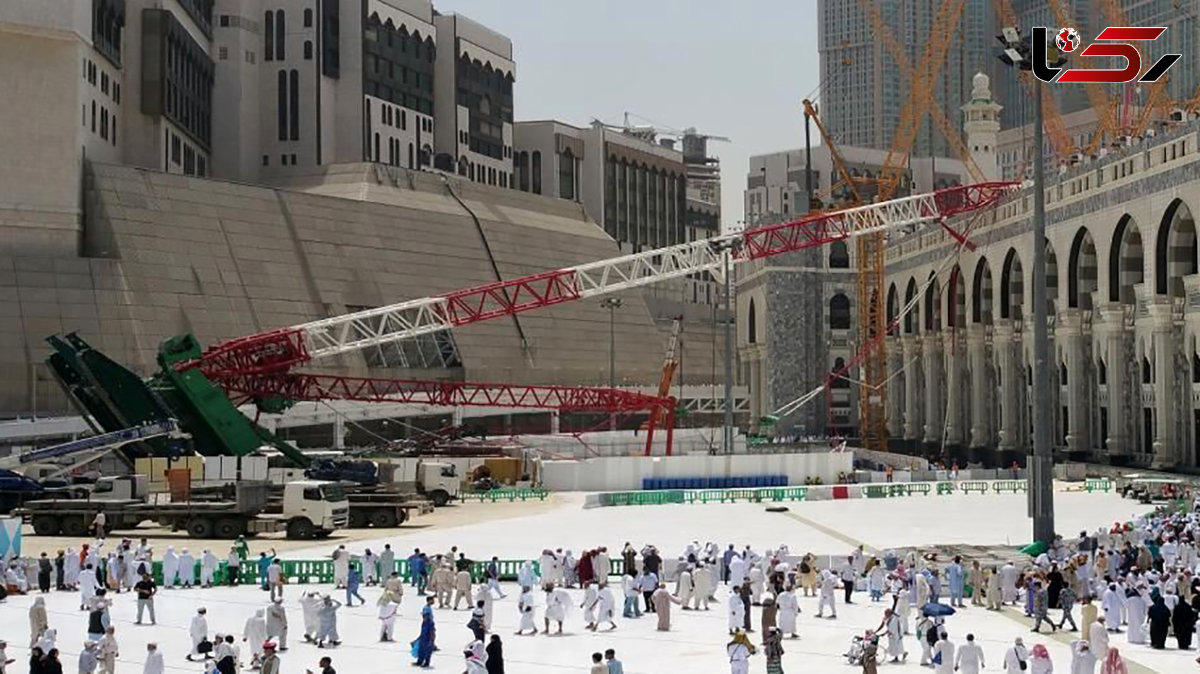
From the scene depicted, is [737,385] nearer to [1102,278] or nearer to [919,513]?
[1102,278]

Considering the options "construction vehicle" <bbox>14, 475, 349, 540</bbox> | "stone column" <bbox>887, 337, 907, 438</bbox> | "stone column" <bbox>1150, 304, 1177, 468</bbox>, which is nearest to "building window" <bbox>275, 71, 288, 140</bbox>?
"stone column" <bbox>887, 337, 907, 438</bbox>

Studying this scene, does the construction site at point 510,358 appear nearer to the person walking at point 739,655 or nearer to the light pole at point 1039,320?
the light pole at point 1039,320

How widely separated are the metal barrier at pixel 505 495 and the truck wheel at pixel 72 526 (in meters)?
19.0

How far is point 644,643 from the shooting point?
1132 inches

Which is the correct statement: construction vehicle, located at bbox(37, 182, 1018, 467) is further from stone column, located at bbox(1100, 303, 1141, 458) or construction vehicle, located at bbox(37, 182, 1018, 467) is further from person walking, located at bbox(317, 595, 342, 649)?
person walking, located at bbox(317, 595, 342, 649)

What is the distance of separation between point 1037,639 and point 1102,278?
52019mm

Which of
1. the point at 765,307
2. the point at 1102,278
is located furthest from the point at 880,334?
the point at 1102,278

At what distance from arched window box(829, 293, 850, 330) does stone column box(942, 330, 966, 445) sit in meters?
19.9

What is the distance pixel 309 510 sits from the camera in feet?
151

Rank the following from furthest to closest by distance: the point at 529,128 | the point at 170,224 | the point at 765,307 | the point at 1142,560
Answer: the point at 529,128, the point at 765,307, the point at 170,224, the point at 1142,560

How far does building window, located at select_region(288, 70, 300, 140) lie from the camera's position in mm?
120775

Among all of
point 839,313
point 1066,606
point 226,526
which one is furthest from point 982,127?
point 1066,606

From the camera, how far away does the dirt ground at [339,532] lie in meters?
44.9

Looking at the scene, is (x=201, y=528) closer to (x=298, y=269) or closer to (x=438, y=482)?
(x=438, y=482)
